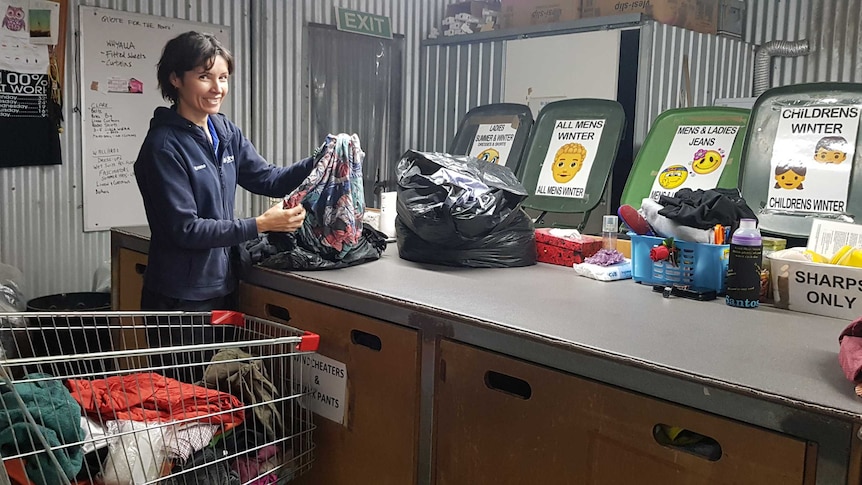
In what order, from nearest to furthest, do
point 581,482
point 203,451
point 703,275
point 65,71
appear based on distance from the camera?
point 581,482 → point 203,451 → point 703,275 → point 65,71

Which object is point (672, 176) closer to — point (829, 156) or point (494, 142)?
point (829, 156)


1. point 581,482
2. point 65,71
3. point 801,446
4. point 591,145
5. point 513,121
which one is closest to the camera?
point 801,446

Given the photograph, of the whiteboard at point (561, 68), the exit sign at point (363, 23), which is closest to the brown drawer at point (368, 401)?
the whiteboard at point (561, 68)

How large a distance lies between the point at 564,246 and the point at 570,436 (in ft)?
3.42

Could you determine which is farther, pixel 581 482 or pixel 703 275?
pixel 703 275

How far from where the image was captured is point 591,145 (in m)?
3.26

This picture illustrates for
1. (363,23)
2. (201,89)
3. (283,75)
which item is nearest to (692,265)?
(201,89)

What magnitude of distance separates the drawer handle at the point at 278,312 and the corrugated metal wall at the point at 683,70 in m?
2.19

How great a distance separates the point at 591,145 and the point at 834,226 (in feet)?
4.60

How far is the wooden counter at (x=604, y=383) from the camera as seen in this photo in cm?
115

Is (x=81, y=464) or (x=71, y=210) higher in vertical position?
(x=71, y=210)

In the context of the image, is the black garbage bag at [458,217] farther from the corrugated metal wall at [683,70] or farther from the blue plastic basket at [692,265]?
the corrugated metal wall at [683,70]

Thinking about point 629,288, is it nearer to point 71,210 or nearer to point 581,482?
point 581,482

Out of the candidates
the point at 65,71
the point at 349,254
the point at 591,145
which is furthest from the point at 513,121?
the point at 65,71
